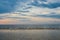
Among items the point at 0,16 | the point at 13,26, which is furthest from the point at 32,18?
the point at 0,16

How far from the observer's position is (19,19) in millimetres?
3773

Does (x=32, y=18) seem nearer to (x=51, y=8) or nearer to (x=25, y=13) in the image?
(x=25, y=13)

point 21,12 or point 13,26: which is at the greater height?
point 21,12

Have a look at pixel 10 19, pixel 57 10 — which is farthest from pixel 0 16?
pixel 57 10

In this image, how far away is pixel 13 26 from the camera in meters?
3.81

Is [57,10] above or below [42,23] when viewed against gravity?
above

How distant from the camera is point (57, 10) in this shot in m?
3.76

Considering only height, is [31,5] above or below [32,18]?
above

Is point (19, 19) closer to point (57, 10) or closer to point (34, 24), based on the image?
point (34, 24)

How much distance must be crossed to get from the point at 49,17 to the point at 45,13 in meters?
0.13

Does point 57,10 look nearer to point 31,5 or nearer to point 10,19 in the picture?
point 31,5

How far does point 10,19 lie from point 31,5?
1.82ft

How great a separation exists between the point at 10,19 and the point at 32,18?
48cm

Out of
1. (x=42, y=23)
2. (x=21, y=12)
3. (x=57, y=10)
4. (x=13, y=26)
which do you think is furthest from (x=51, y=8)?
(x=13, y=26)
